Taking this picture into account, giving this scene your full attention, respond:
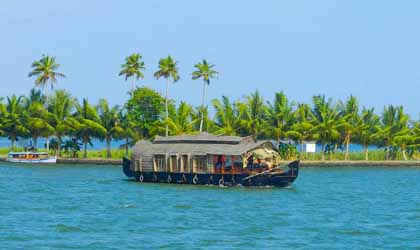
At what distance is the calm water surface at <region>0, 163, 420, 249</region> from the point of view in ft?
131

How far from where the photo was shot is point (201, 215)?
4934 centimetres

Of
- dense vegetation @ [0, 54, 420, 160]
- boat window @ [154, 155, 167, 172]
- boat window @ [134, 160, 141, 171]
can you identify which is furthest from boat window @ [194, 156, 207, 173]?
dense vegetation @ [0, 54, 420, 160]

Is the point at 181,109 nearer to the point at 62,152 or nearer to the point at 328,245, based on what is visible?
the point at 62,152

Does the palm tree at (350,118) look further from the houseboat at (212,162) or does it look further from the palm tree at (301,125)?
the houseboat at (212,162)

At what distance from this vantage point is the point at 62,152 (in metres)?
112

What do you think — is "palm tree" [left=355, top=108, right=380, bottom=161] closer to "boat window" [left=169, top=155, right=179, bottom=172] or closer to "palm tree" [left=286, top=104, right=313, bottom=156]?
"palm tree" [left=286, top=104, right=313, bottom=156]

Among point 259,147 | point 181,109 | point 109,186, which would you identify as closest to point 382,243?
point 259,147

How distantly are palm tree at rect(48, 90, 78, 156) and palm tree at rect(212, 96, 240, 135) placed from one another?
15758 mm

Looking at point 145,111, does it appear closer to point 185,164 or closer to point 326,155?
point 326,155

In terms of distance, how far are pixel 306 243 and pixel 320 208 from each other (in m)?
15.0

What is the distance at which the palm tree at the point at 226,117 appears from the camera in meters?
104

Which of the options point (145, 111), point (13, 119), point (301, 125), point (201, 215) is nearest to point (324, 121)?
point (301, 125)

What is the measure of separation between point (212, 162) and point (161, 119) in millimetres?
40480

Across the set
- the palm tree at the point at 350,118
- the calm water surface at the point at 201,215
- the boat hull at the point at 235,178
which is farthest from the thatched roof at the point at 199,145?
the palm tree at the point at 350,118
